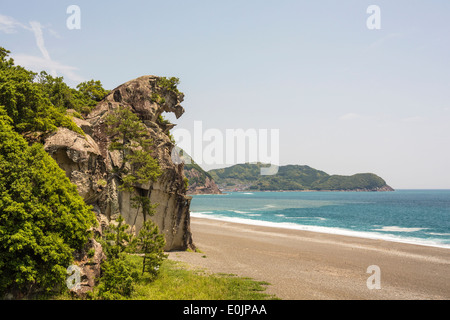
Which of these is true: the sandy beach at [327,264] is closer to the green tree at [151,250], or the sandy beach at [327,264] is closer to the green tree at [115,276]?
the green tree at [151,250]

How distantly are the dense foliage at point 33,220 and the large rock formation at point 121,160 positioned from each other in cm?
570

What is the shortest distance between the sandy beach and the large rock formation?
4.58 metres

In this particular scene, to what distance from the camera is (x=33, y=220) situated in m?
14.1

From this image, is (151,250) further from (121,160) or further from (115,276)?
(121,160)

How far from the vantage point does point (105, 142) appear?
29609mm

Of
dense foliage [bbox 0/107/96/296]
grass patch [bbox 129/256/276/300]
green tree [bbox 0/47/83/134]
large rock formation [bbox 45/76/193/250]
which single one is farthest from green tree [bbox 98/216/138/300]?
green tree [bbox 0/47/83/134]

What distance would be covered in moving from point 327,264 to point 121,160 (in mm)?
25296

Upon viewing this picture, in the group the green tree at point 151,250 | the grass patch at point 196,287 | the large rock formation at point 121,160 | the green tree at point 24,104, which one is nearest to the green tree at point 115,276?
the grass patch at point 196,287

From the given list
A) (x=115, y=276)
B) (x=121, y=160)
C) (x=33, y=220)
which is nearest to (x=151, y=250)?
(x=115, y=276)

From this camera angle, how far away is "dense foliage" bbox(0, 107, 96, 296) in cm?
1292
